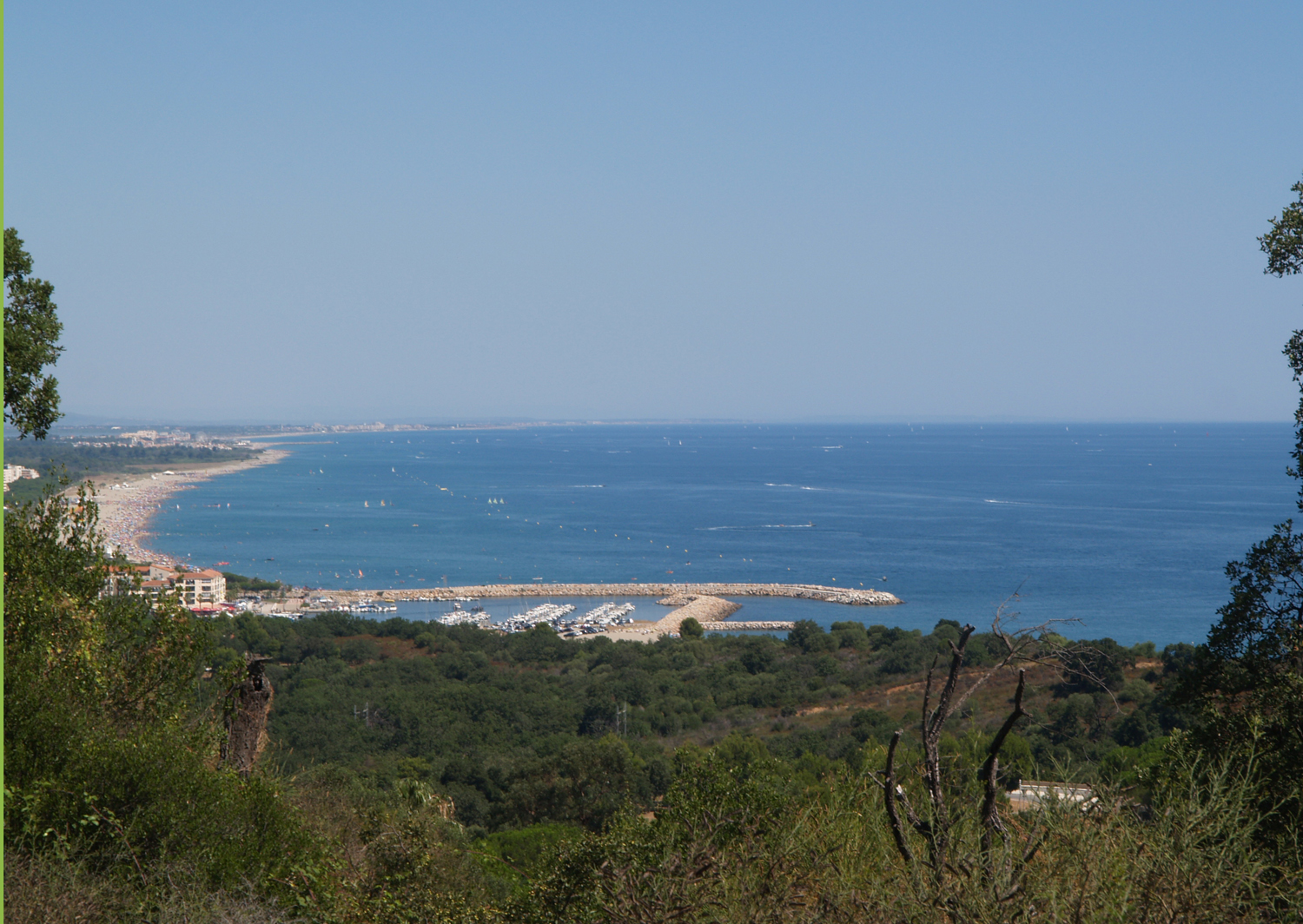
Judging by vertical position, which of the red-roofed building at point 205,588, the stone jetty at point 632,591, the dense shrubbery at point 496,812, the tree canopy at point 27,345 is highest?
the tree canopy at point 27,345

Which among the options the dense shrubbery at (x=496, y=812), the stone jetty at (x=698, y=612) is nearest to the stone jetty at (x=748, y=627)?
the stone jetty at (x=698, y=612)

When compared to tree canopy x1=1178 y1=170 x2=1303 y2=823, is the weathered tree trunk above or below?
below

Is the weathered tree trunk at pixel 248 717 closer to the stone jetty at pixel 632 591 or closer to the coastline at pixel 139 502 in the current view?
the coastline at pixel 139 502

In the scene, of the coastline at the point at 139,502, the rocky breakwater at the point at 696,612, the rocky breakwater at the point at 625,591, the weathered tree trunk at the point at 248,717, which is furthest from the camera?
the coastline at the point at 139,502

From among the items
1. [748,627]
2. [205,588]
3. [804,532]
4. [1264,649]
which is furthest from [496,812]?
[804,532]

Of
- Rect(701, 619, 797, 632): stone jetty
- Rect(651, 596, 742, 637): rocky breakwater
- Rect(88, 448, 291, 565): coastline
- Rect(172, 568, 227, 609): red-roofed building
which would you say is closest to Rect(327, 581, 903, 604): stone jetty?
Rect(651, 596, 742, 637): rocky breakwater

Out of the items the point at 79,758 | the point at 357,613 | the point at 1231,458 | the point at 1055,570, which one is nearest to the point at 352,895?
the point at 79,758

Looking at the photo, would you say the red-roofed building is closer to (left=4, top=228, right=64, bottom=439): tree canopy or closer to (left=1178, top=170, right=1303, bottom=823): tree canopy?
(left=4, top=228, right=64, bottom=439): tree canopy
